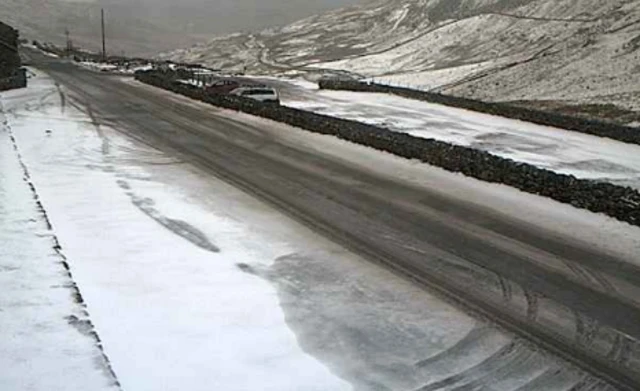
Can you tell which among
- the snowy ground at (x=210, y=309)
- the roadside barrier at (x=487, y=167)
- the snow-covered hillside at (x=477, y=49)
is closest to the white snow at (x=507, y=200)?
the roadside barrier at (x=487, y=167)

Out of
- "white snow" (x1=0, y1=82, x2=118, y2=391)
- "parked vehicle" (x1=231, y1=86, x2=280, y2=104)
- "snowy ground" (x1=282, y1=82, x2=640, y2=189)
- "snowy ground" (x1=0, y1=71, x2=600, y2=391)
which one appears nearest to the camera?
"white snow" (x1=0, y1=82, x2=118, y2=391)

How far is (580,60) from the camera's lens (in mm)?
57094

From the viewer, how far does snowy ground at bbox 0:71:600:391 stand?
6.72m

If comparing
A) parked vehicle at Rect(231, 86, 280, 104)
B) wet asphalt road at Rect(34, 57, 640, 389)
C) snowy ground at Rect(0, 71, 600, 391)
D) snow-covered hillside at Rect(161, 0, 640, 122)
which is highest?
snow-covered hillside at Rect(161, 0, 640, 122)

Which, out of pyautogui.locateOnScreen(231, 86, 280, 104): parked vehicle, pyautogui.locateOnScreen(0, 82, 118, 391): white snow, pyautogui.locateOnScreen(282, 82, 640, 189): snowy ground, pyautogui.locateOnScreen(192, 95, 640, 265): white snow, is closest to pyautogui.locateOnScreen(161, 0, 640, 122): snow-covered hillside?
pyautogui.locateOnScreen(282, 82, 640, 189): snowy ground

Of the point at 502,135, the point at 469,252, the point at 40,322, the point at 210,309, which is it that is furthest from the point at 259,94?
the point at 40,322

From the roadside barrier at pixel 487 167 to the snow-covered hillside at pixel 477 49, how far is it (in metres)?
17.8

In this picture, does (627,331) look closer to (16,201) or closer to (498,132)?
(16,201)

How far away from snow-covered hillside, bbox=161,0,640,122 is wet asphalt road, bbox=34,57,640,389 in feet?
77.0

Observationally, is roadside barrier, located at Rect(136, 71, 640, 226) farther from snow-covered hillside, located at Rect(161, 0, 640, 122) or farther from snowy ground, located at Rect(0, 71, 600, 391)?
snow-covered hillside, located at Rect(161, 0, 640, 122)

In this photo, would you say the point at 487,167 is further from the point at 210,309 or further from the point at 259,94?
the point at 259,94

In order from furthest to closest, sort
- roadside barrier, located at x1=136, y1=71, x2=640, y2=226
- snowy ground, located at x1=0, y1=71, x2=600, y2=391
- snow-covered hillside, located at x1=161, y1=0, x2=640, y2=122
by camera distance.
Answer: snow-covered hillside, located at x1=161, y1=0, x2=640, y2=122
roadside barrier, located at x1=136, y1=71, x2=640, y2=226
snowy ground, located at x1=0, y1=71, x2=600, y2=391

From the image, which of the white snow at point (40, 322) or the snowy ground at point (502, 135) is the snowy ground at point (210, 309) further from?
the snowy ground at point (502, 135)

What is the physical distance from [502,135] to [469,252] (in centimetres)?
1744
